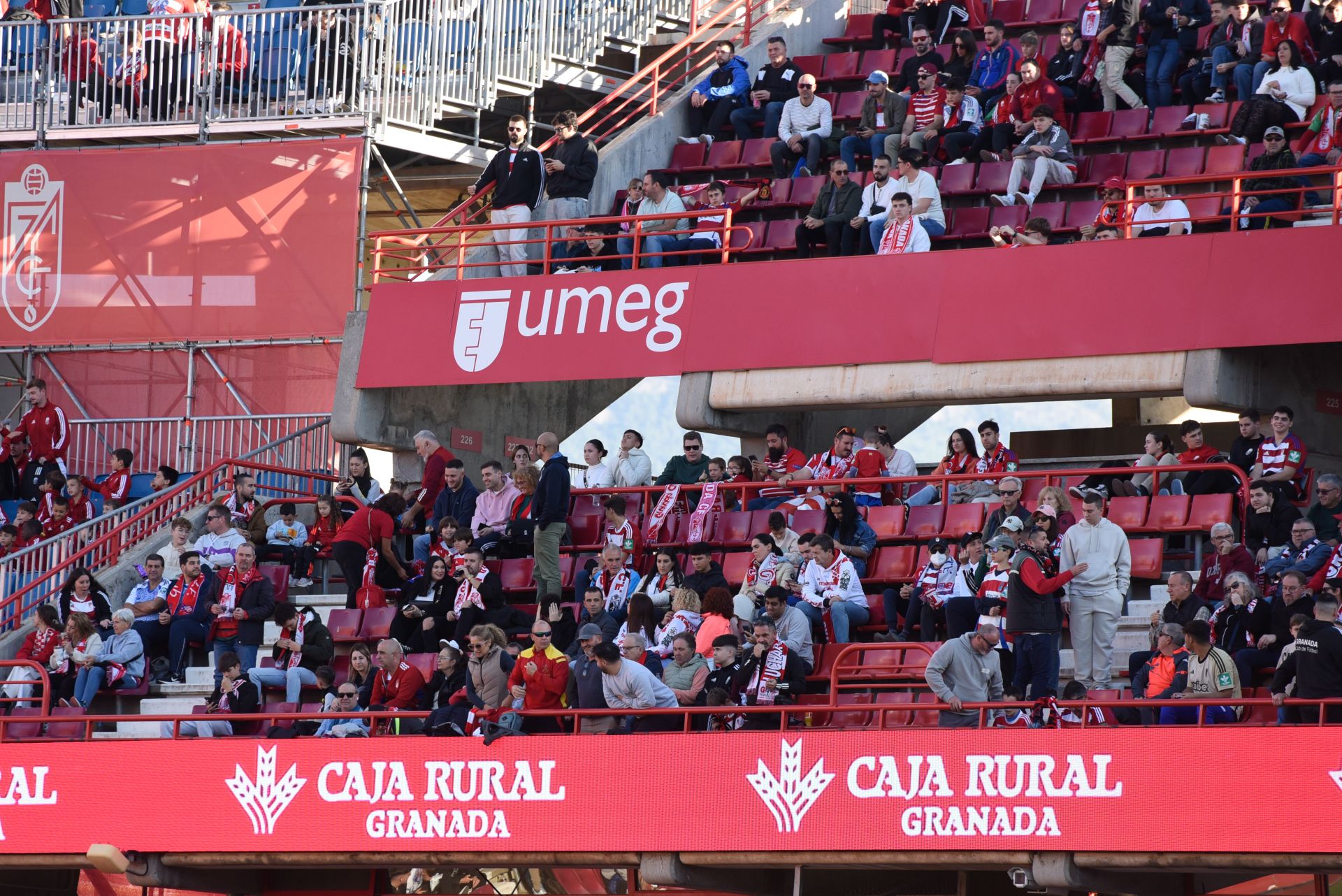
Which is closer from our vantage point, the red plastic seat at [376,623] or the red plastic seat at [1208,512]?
the red plastic seat at [1208,512]

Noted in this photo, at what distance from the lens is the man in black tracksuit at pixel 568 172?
21000mm

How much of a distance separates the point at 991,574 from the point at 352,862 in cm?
472

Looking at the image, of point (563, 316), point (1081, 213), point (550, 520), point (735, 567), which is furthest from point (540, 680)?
point (1081, 213)

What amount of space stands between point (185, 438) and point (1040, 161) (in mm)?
8817

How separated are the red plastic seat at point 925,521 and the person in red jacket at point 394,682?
3.96 m

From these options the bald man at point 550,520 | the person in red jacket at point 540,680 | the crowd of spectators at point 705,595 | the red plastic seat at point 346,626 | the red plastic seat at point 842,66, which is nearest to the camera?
the crowd of spectators at point 705,595

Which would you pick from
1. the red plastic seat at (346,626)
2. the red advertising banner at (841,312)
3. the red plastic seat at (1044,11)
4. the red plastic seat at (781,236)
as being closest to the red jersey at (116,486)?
the red advertising banner at (841,312)

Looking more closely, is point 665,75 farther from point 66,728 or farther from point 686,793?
point 686,793

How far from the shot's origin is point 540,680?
14727 millimetres

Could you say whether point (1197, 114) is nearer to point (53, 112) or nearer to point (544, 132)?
point (544, 132)

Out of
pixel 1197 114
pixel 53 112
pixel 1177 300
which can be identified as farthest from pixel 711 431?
pixel 53 112

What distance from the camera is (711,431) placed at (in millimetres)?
19625

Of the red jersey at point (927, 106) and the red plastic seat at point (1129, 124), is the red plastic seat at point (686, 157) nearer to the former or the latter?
the red jersey at point (927, 106)

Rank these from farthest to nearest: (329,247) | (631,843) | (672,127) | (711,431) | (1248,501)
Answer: (672,127)
(329,247)
(711,431)
(1248,501)
(631,843)
